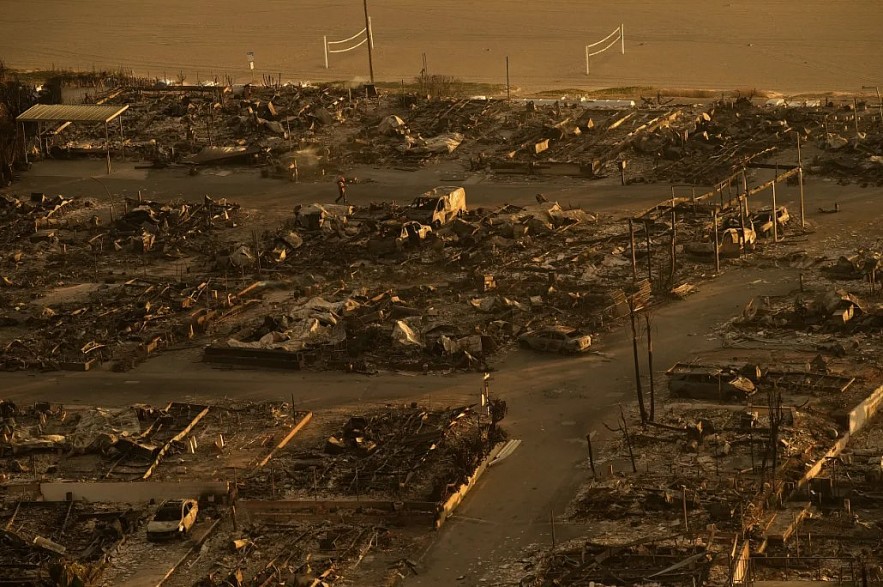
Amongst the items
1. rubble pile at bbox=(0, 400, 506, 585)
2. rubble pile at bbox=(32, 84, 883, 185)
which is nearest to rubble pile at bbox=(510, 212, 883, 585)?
rubble pile at bbox=(0, 400, 506, 585)

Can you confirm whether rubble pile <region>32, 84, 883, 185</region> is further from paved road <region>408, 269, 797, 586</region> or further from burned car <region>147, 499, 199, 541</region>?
burned car <region>147, 499, 199, 541</region>

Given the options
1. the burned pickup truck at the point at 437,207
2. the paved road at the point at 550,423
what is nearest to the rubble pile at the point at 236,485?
the paved road at the point at 550,423

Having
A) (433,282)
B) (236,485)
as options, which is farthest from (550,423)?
(433,282)

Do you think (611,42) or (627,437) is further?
(611,42)

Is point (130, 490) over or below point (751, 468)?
over

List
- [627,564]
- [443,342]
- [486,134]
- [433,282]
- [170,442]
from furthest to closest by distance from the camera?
[486,134] < [433,282] < [443,342] < [170,442] < [627,564]

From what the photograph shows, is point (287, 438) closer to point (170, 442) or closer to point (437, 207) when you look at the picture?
point (170, 442)

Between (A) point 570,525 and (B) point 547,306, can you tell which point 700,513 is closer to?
(A) point 570,525

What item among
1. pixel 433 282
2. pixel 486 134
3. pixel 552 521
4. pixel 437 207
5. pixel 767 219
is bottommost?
pixel 552 521

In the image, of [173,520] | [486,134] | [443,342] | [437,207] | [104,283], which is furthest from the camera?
[486,134]
